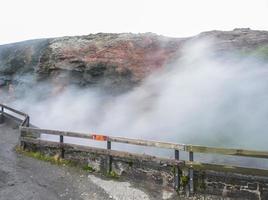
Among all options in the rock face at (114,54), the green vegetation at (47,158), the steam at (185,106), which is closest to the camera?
the green vegetation at (47,158)

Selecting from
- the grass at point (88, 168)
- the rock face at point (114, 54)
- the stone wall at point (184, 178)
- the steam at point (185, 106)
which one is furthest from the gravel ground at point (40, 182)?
the rock face at point (114, 54)

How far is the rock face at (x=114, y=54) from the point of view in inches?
706

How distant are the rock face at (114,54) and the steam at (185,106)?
0.82m

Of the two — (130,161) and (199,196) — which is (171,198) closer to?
(199,196)

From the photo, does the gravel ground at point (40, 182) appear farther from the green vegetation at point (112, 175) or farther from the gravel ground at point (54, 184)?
the green vegetation at point (112, 175)

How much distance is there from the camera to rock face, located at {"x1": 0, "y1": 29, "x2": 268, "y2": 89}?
17.9 m

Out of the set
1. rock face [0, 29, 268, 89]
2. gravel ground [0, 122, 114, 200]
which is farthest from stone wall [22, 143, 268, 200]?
rock face [0, 29, 268, 89]

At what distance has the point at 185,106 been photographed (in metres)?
15.0

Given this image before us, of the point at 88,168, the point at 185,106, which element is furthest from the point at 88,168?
the point at 185,106

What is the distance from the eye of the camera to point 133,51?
19156 millimetres

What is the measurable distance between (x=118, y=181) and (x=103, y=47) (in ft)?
44.6

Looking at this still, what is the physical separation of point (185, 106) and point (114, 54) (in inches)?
269

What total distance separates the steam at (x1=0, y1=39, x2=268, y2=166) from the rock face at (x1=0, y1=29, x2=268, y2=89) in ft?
2.70

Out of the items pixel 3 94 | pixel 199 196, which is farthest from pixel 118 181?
pixel 3 94
